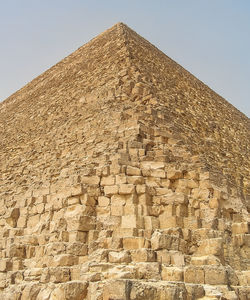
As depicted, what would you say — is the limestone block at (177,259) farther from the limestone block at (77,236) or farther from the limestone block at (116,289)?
the limestone block at (77,236)

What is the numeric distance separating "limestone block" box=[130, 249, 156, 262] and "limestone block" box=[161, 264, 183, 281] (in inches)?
8.3

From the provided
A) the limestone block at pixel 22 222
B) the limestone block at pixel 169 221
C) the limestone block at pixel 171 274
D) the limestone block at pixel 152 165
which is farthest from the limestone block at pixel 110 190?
the limestone block at pixel 22 222

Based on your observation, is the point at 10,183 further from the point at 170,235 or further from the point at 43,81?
the point at 43,81

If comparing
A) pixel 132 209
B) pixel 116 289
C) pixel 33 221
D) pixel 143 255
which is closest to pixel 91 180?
pixel 132 209

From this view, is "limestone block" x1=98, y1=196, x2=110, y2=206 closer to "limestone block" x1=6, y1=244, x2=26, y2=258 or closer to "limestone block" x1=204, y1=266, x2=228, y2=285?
"limestone block" x1=6, y1=244, x2=26, y2=258

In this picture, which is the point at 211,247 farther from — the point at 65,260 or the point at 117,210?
the point at 65,260

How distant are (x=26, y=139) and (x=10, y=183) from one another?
86.5 inches

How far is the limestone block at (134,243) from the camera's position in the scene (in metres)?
5.50

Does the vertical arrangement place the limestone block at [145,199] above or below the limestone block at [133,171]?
below

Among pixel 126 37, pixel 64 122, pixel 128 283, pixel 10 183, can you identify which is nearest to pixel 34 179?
pixel 10 183

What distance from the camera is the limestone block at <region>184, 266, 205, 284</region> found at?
5.14 m

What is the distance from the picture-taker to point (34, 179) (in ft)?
27.3

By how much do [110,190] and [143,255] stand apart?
51.2 inches

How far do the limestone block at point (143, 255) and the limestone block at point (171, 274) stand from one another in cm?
21
